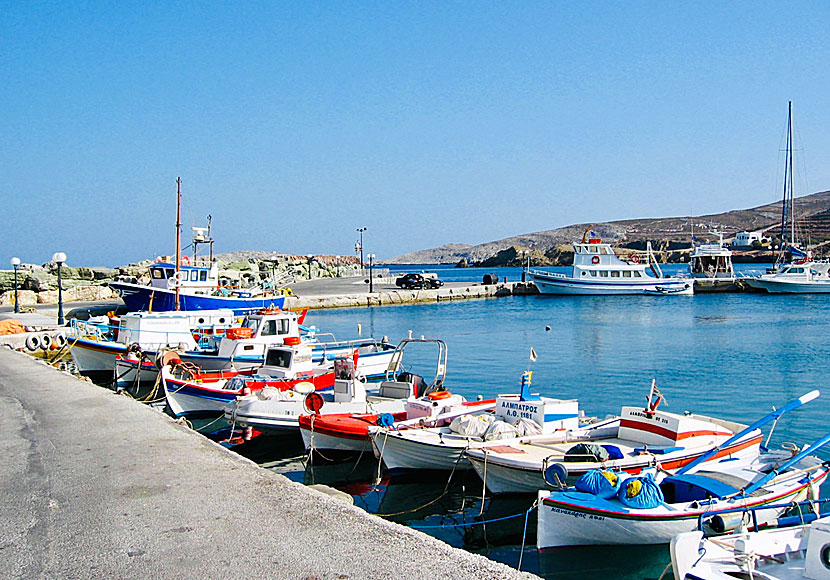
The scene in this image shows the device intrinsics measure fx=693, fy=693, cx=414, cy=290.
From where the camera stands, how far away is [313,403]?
15242 mm

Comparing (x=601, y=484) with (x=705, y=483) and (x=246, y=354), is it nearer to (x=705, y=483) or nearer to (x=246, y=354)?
(x=705, y=483)

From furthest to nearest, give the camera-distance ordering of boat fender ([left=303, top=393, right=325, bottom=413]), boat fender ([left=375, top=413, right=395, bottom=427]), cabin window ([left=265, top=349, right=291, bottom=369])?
cabin window ([left=265, top=349, right=291, bottom=369]), boat fender ([left=303, top=393, right=325, bottom=413]), boat fender ([left=375, top=413, right=395, bottom=427])

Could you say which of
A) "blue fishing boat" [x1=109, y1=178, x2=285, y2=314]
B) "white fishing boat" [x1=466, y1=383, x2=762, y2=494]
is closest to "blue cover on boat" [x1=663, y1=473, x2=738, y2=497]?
"white fishing boat" [x1=466, y1=383, x2=762, y2=494]

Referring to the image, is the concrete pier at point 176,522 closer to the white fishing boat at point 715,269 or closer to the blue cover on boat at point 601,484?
the blue cover on boat at point 601,484

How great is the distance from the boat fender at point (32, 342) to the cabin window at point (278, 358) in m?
13.6

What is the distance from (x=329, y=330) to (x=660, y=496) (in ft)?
116

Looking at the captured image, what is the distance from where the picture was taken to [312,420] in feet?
46.8

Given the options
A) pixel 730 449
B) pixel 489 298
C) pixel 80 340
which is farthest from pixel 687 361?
pixel 489 298

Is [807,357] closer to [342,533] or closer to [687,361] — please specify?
[687,361]

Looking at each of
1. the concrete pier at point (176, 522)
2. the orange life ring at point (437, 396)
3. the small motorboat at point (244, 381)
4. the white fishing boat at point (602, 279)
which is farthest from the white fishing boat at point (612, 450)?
the white fishing boat at point (602, 279)

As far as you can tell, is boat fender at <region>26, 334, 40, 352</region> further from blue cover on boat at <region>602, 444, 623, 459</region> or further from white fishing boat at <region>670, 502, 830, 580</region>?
white fishing boat at <region>670, 502, 830, 580</region>

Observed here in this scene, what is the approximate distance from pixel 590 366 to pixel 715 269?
205 feet

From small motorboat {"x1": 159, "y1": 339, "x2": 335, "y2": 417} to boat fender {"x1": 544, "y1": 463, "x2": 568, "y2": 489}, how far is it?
752 cm

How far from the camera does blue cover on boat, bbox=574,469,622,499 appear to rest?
9.33m
